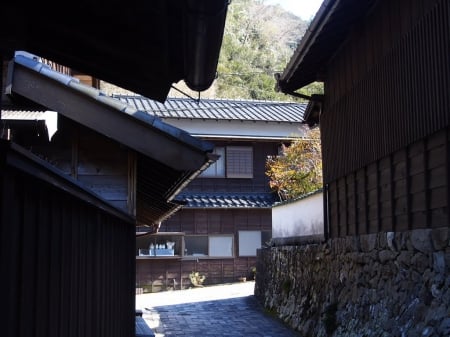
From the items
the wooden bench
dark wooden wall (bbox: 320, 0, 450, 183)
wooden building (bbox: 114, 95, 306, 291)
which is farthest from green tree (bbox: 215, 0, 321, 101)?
the wooden bench

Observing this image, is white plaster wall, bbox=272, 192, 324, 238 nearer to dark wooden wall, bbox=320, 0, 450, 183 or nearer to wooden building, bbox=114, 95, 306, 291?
dark wooden wall, bbox=320, 0, 450, 183

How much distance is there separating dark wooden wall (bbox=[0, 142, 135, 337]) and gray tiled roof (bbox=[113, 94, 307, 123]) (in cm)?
2270

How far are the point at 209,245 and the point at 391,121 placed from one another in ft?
61.1

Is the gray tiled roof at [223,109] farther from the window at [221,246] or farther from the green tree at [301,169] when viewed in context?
the green tree at [301,169]

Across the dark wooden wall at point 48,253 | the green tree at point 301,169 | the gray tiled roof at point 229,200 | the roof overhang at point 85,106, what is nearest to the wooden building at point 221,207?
the gray tiled roof at point 229,200

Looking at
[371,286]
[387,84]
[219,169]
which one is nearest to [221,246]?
[219,169]

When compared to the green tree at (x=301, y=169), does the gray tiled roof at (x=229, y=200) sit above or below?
below

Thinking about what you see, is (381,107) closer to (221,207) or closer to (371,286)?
(371,286)

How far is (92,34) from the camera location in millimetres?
4000

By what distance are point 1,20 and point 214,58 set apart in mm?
1294

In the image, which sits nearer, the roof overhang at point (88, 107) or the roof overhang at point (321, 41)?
the roof overhang at point (88, 107)

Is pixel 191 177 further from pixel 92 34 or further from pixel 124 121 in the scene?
pixel 92 34

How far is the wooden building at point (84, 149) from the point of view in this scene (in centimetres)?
230

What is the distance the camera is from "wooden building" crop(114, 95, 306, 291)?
26.1m
